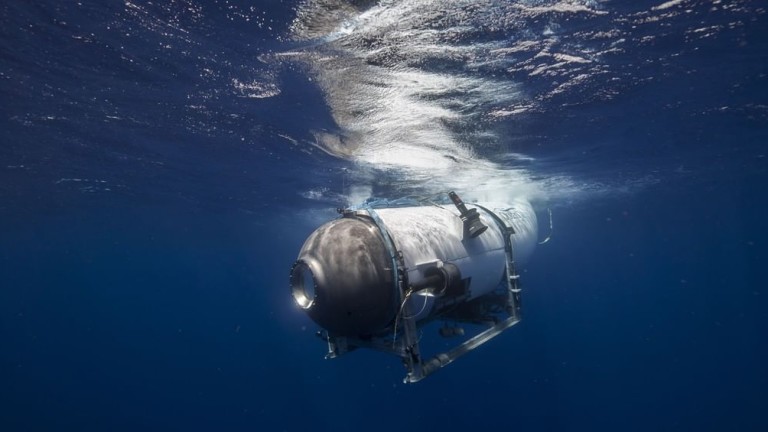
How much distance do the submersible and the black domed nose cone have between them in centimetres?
1

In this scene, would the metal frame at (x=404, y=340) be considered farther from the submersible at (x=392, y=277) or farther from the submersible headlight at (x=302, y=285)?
the submersible headlight at (x=302, y=285)

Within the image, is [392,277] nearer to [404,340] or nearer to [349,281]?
[349,281]

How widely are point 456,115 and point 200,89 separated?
6320 mm

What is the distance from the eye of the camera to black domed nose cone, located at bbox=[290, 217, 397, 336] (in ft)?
14.9

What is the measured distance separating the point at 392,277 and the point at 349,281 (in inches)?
21.5

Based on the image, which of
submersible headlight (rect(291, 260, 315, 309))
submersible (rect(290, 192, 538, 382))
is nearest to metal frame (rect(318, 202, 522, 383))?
submersible (rect(290, 192, 538, 382))

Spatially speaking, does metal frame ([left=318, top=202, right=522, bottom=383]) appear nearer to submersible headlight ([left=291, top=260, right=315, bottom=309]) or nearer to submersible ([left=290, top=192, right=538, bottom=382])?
submersible ([left=290, top=192, right=538, bottom=382])

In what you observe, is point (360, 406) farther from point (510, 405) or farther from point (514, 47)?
point (514, 47)

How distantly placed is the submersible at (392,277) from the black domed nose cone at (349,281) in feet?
0.04

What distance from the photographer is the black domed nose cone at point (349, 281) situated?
4.54m

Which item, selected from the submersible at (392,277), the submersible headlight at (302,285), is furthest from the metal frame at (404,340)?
the submersible headlight at (302,285)

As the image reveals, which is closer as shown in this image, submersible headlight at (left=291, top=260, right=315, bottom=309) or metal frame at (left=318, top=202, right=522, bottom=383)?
metal frame at (left=318, top=202, right=522, bottom=383)

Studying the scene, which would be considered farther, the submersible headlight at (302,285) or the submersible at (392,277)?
the submersible headlight at (302,285)

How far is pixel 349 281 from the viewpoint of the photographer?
452 centimetres
